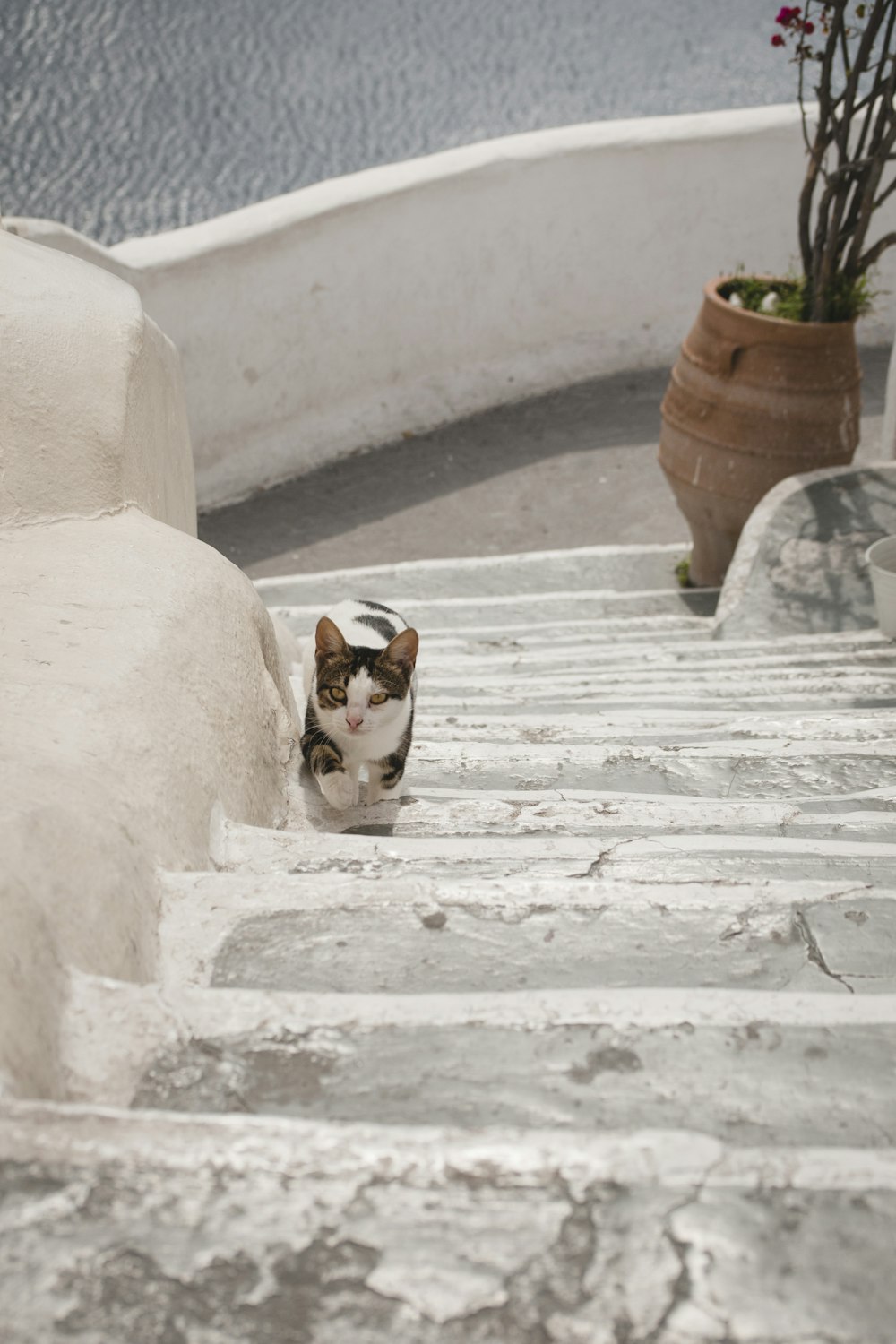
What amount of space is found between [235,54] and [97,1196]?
904 cm

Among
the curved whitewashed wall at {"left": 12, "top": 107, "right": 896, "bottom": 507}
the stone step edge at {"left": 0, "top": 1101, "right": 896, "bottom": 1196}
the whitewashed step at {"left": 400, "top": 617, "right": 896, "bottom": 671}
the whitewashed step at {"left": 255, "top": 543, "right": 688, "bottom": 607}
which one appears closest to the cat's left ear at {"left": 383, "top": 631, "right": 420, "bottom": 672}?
the whitewashed step at {"left": 400, "top": 617, "right": 896, "bottom": 671}

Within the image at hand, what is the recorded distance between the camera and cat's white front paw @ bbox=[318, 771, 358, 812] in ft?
7.52

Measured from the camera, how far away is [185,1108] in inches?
46.1

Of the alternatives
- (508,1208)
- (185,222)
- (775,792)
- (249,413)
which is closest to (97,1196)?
(508,1208)

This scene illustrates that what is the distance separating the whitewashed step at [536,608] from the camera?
4.21m

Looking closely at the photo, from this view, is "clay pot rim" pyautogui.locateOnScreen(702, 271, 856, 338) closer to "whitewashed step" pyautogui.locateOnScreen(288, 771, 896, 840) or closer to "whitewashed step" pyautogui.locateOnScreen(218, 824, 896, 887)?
"whitewashed step" pyautogui.locateOnScreen(288, 771, 896, 840)

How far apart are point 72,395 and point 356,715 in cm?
77

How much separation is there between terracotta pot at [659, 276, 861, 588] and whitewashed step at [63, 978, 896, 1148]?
3.37 metres

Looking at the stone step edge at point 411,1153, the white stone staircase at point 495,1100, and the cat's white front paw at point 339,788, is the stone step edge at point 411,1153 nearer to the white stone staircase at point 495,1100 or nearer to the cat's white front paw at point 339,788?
the white stone staircase at point 495,1100

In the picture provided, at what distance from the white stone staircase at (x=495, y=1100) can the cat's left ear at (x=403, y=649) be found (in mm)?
479

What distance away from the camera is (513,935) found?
1480mm

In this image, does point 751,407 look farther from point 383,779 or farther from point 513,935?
point 513,935

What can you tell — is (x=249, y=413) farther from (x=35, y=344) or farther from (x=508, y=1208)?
(x=508, y=1208)

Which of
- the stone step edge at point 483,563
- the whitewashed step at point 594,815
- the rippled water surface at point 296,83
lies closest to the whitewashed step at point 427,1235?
the whitewashed step at point 594,815
